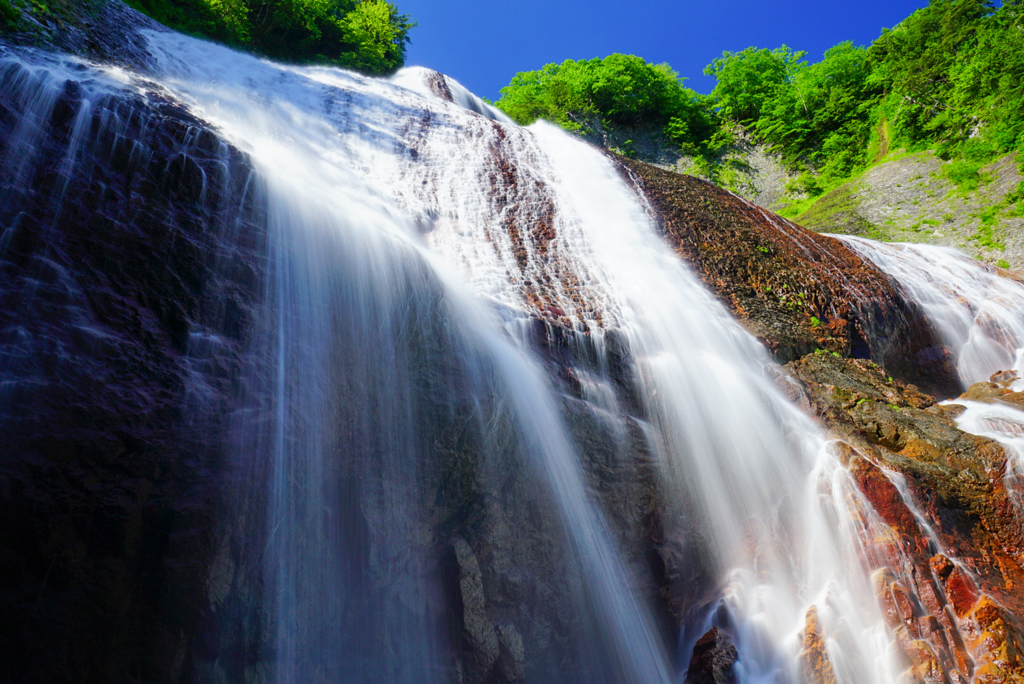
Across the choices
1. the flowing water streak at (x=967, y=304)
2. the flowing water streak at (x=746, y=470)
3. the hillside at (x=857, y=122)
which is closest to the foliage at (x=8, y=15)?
the flowing water streak at (x=746, y=470)

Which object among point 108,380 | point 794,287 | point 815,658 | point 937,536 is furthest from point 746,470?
point 108,380

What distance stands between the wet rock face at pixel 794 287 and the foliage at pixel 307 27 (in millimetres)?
12572

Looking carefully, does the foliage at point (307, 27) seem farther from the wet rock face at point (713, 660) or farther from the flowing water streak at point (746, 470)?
the wet rock face at point (713, 660)

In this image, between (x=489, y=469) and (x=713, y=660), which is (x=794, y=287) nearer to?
(x=713, y=660)

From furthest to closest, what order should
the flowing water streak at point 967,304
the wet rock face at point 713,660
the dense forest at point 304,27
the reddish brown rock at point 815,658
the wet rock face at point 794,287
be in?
the dense forest at point 304,27, the flowing water streak at point 967,304, the wet rock face at point 794,287, the wet rock face at point 713,660, the reddish brown rock at point 815,658

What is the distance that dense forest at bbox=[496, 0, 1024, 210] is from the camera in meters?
16.0

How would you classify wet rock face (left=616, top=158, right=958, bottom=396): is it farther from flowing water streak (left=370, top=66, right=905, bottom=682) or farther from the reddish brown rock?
the reddish brown rock

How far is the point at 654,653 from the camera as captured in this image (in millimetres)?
4504

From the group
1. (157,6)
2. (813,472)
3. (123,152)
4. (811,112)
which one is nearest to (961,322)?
(813,472)

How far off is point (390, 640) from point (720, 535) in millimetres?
3414

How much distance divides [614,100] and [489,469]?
24.4 m

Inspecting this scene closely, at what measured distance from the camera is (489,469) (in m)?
4.34

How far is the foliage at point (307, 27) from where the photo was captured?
1388 centimetres

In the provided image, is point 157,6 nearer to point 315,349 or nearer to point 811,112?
point 315,349
